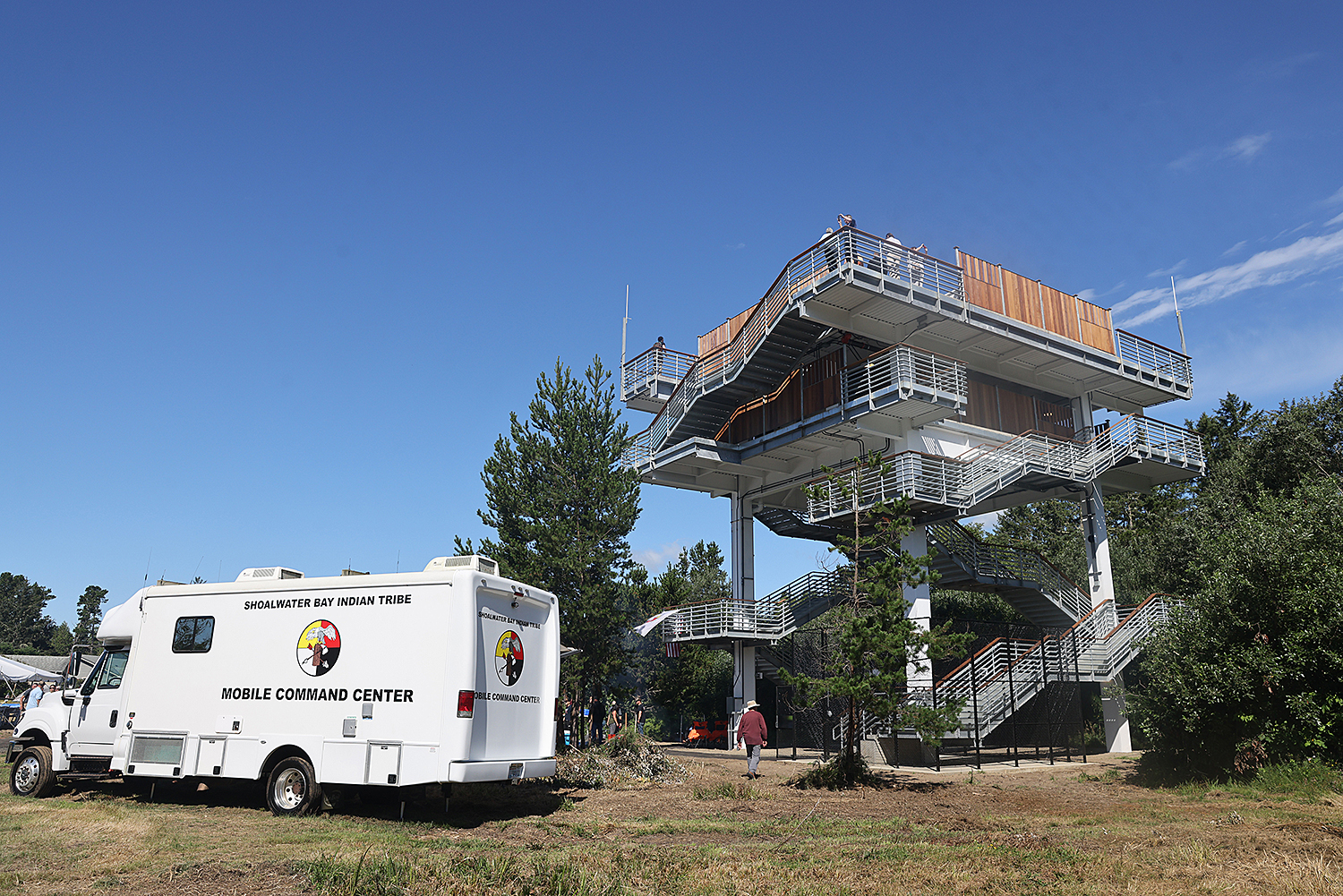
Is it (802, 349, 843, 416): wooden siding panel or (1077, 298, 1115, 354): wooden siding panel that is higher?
(1077, 298, 1115, 354): wooden siding panel

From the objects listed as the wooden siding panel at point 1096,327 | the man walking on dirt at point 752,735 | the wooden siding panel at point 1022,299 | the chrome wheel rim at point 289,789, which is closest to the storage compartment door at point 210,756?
the chrome wheel rim at point 289,789

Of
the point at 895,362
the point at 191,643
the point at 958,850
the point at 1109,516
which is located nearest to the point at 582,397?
the point at 895,362

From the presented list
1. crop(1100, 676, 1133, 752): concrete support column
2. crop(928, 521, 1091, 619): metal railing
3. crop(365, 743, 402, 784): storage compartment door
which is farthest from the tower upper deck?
crop(365, 743, 402, 784): storage compartment door

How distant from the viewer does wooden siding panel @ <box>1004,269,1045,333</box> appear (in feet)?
93.2

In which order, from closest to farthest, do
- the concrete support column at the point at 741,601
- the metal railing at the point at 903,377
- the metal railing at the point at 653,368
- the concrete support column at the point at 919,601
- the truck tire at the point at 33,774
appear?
the truck tire at the point at 33,774 < the metal railing at the point at 903,377 < the concrete support column at the point at 919,601 < the concrete support column at the point at 741,601 < the metal railing at the point at 653,368

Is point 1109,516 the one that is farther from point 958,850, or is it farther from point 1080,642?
point 958,850

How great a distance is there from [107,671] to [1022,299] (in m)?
26.3

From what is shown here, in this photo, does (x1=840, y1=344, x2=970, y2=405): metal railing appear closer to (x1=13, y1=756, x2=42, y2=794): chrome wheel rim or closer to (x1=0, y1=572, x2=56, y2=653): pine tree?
(x1=13, y1=756, x2=42, y2=794): chrome wheel rim

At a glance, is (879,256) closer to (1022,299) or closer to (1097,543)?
(1022,299)

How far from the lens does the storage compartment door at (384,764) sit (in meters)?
11.3

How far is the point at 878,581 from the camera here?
1756 centimetres

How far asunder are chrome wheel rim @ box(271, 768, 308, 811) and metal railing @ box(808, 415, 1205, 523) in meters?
13.7

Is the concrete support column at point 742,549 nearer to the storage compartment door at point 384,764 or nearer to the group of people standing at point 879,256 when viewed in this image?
the group of people standing at point 879,256

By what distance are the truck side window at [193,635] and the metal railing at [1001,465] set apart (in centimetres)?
1384
